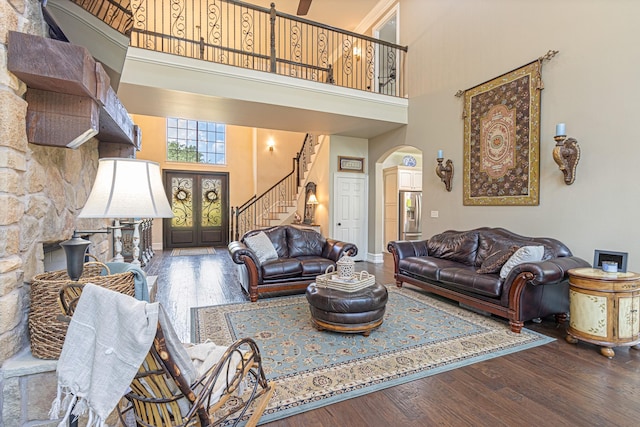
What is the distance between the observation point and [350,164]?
6.89 metres

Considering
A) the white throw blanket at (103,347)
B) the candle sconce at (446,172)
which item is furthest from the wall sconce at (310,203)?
the white throw blanket at (103,347)

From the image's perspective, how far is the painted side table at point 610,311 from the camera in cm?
252

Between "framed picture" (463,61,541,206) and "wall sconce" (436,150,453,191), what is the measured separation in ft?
0.85

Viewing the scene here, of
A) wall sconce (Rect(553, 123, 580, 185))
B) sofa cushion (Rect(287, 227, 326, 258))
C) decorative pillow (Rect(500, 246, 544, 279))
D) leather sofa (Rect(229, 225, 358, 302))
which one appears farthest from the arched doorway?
decorative pillow (Rect(500, 246, 544, 279))

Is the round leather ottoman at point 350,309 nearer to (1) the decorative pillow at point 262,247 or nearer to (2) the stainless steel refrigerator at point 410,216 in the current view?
(1) the decorative pillow at point 262,247

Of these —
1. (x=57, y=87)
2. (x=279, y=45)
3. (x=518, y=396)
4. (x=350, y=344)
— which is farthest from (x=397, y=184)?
(x=57, y=87)

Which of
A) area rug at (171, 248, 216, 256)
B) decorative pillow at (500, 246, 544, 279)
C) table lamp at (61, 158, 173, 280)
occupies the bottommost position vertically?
area rug at (171, 248, 216, 256)

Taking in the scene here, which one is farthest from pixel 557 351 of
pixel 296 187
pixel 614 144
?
pixel 296 187

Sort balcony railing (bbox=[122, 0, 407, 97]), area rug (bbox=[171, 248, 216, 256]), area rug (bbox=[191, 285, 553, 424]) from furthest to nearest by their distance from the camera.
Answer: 1. area rug (bbox=[171, 248, 216, 256])
2. balcony railing (bbox=[122, 0, 407, 97])
3. area rug (bbox=[191, 285, 553, 424])

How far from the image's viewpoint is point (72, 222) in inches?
88.5

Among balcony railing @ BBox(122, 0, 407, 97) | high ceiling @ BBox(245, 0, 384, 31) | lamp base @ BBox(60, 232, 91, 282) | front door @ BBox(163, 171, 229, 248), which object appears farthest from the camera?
front door @ BBox(163, 171, 229, 248)

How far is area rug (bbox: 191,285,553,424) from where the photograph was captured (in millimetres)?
2105

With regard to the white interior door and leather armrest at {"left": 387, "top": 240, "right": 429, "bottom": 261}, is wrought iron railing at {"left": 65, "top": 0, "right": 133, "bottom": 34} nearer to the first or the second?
leather armrest at {"left": 387, "top": 240, "right": 429, "bottom": 261}

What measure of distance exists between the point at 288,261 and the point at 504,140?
10.8 feet
